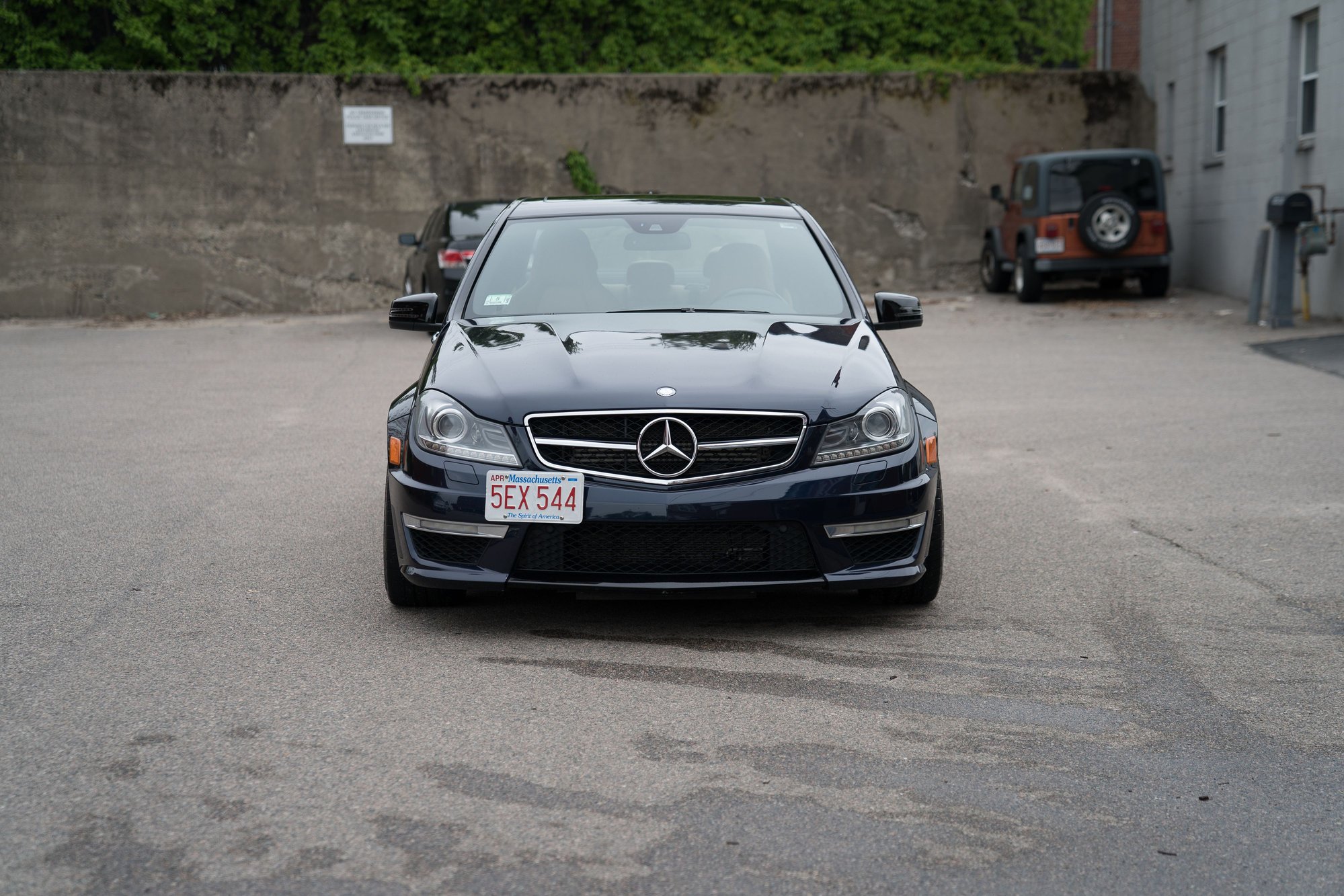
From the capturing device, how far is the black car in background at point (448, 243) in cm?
1662

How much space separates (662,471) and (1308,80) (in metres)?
15.9

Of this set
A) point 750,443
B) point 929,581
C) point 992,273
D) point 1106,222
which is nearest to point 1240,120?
point 1106,222

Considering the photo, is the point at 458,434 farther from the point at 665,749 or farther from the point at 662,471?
the point at 665,749

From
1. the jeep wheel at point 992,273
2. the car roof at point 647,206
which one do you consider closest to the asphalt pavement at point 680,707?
the car roof at point 647,206

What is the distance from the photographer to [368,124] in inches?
892

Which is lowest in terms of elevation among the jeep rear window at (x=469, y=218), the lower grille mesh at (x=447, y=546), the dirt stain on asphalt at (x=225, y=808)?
the dirt stain on asphalt at (x=225, y=808)

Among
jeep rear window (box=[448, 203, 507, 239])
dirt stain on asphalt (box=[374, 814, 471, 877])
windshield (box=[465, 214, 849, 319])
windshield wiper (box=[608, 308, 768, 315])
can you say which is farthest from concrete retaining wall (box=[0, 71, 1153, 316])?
dirt stain on asphalt (box=[374, 814, 471, 877])

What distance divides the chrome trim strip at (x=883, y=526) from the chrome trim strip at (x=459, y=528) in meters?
→ 1.04

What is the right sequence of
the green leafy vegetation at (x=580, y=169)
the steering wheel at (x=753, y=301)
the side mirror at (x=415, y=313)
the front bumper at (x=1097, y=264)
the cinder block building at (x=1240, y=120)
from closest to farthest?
the steering wheel at (x=753, y=301)
the side mirror at (x=415, y=313)
the cinder block building at (x=1240, y=120)
the front bumper at (x=1097, y=264)
the green leafy vegetation at (x=580, y=169)

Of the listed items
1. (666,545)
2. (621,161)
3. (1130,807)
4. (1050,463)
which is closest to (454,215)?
(621,161)

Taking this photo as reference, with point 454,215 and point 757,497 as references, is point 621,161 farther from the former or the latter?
point 757,497

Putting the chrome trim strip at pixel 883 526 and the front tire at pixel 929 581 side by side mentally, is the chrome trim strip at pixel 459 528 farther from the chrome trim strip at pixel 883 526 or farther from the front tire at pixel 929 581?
the front tire at pixel 929 581

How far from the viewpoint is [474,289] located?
649 centimetres

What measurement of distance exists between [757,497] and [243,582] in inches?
89.7
